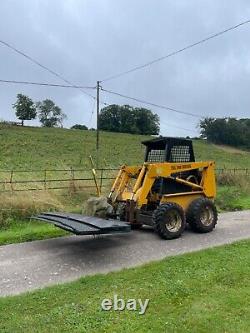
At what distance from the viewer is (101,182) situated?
14.7m

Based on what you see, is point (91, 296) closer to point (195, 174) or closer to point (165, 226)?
point (165, 226)

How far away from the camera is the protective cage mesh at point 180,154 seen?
9.70m

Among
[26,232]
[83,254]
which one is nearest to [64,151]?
[26,232]

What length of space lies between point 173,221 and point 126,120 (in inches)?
2812

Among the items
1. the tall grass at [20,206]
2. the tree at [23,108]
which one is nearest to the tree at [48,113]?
the tree at [23,108]

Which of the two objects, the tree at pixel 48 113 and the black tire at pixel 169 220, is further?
the tree at pixel 48 113

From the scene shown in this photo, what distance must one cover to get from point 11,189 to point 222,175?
1037 centimetres

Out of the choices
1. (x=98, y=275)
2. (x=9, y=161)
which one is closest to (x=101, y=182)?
(x=98, y=275)

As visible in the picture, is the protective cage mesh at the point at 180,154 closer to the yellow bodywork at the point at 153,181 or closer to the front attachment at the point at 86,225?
the yellow bodywork at the point at 153,181

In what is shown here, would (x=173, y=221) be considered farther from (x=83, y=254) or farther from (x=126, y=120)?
(x=126, y=120)

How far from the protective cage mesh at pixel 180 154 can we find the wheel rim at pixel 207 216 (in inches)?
49.4

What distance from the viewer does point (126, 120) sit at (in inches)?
3140

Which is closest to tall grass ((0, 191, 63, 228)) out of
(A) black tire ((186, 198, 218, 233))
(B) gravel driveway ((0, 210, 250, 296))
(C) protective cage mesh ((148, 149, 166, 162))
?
(B) gravel driveway ((0, 210, 250, 296))

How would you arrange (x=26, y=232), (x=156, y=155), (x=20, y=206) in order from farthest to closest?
(x=20, y=206)
(x=156, y=155)
(x=26, y=232)
